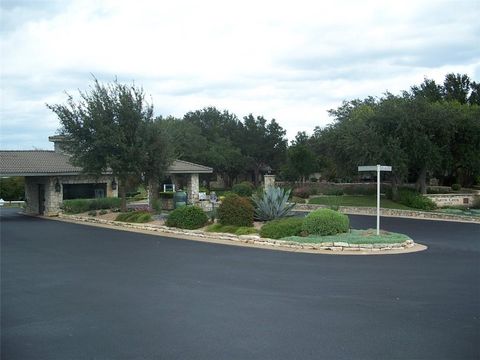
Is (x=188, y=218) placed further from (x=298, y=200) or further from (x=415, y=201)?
(x=298, y=200)

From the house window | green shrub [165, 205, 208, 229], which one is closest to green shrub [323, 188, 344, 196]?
the house window

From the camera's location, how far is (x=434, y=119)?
3172 cm

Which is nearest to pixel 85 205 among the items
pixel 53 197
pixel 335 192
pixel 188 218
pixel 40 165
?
pixel 53 197

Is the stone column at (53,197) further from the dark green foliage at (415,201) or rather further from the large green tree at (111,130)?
the dark green foliage at (415,201)

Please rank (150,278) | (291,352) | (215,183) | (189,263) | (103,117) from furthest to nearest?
(215,183), (103,117), (189,263), (150,278), (291,352)

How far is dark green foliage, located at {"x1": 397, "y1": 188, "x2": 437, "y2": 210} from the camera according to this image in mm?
30469

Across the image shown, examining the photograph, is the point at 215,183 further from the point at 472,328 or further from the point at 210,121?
the point at 472,328

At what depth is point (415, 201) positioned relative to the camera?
31000 mm

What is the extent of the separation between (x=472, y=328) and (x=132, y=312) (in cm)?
504

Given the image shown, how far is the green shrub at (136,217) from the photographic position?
76.8ft

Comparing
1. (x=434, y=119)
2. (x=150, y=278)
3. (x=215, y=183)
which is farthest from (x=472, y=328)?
(x=215, y=183)

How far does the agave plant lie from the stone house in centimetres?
1096

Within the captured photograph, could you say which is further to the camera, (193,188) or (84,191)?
(193,188)

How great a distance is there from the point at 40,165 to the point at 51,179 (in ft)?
4.41
